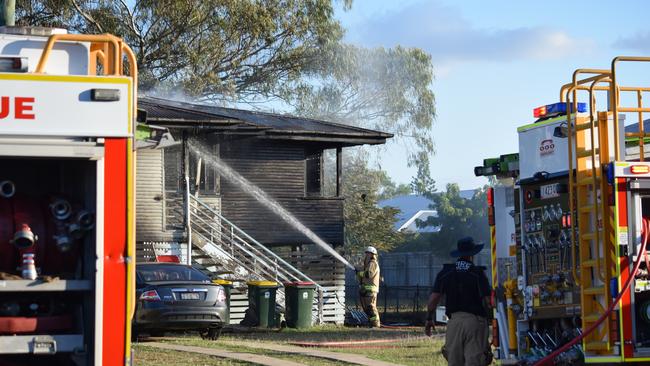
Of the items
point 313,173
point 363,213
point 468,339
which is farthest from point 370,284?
point 363,213

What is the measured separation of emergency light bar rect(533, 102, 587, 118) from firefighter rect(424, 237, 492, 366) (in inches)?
58.1

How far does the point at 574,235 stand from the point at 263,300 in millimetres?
14137

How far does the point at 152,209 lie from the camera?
28344 millimetres

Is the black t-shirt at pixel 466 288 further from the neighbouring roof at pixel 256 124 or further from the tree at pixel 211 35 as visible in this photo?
the tree at pixel 211 35

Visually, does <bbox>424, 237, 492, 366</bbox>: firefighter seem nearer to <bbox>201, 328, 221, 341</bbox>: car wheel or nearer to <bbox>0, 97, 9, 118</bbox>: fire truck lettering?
<bbox>0, 97, 9, 118</bbox>: fire truck lettering

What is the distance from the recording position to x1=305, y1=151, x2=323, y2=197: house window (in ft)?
111

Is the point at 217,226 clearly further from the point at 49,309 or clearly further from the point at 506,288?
the point at 49,309

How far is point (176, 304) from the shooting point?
63.1ft

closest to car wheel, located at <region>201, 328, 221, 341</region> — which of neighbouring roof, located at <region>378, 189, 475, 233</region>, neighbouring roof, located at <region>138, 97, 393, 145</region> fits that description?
neighbouring roof, located at <region>138, 97, 393, 145</region>

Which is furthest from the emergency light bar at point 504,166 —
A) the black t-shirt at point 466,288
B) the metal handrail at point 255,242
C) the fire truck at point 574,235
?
the metal handrail at point 255,242

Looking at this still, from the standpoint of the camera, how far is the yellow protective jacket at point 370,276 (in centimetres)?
2505

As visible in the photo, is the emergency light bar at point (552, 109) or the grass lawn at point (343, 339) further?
the grass lawn at point (343, 339)

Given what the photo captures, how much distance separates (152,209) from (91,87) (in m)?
21.4

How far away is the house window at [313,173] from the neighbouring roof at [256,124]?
870 millimetres
